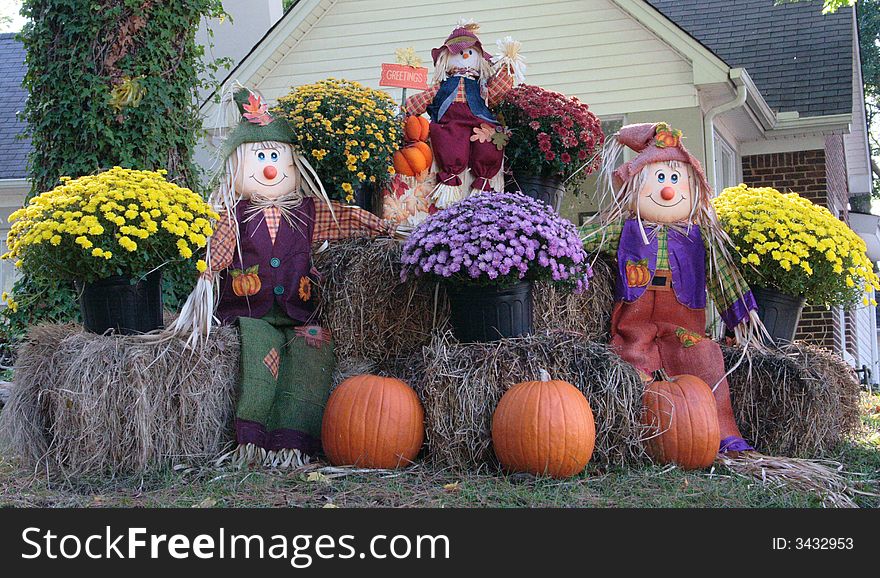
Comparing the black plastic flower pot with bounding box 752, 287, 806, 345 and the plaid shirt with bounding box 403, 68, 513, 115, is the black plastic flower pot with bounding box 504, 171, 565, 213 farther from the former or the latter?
the black plastic flower pot with bounding box 752, 287, 806, 345

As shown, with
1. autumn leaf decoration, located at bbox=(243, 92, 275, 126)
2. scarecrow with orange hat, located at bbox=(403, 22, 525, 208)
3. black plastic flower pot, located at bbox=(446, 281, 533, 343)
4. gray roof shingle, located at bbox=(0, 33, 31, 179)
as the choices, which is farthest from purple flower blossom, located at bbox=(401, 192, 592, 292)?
gray roof shingle, located at bbox=(0, 33, 31, 179)

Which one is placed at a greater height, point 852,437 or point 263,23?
point 263,23

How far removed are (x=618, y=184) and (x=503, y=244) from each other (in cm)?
115

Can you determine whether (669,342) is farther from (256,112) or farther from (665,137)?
(256,112)

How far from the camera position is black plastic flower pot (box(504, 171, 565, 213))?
193 inches

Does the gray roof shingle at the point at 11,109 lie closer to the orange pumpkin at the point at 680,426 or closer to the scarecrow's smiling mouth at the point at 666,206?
the scarecrow's smiling mouth at the point at 666,206

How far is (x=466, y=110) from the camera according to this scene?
4953 mm

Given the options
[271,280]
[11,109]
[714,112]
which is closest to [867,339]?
[714,112]

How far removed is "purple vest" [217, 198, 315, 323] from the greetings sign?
3.43 ft

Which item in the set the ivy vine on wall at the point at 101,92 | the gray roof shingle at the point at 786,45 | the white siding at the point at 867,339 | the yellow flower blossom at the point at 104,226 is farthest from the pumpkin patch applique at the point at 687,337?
the white siding at the point at 867,339

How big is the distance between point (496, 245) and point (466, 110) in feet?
4.29
